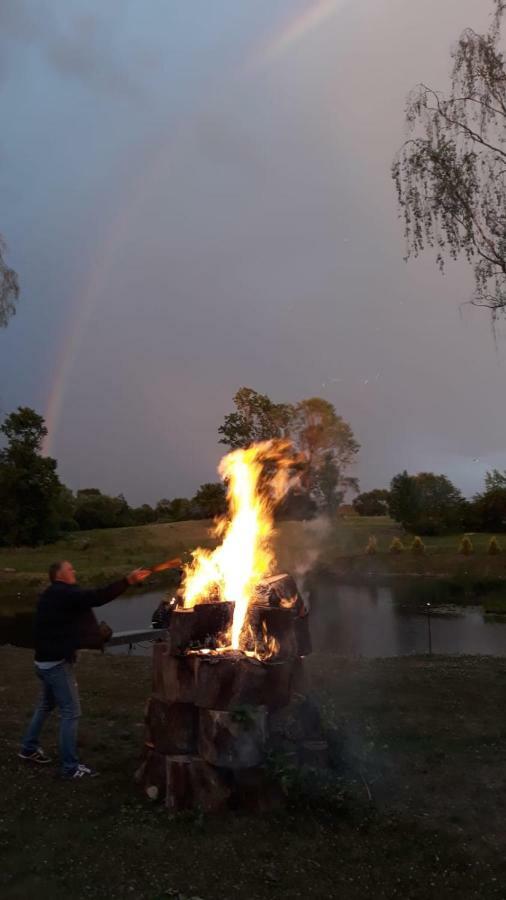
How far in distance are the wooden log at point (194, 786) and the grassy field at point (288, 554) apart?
27.4m

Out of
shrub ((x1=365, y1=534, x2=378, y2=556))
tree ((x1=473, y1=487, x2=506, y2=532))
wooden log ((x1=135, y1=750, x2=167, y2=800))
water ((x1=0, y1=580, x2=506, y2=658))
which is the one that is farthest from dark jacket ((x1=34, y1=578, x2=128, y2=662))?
tree ((x1=473, y1=487, x2=506, y2=532))

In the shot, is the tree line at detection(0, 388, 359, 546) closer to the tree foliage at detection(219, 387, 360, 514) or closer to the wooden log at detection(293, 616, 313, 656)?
the tree foliage at detection(219, 387, 360, 514)

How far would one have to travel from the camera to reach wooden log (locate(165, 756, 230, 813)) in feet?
23.1

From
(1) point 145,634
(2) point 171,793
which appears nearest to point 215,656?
(2) point 171,793

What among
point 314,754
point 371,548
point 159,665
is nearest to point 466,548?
point 371,548

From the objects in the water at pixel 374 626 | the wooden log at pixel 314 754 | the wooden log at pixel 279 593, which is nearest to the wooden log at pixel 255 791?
the wooden log at pixel 314 754

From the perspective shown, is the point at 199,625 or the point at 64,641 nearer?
the point at 64,641

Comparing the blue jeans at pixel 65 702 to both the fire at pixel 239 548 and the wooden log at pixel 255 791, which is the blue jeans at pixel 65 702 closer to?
the fire at pixel 239 548

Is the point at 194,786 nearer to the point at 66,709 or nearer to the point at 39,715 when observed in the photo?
the point at 66,709

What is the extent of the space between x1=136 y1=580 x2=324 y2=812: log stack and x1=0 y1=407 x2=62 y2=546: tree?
43.6 m

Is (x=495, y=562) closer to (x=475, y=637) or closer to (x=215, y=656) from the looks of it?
(x=475, y=637)

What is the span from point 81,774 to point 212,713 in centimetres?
211

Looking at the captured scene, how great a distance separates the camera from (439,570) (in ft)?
135

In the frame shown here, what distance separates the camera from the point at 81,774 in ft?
26.2
